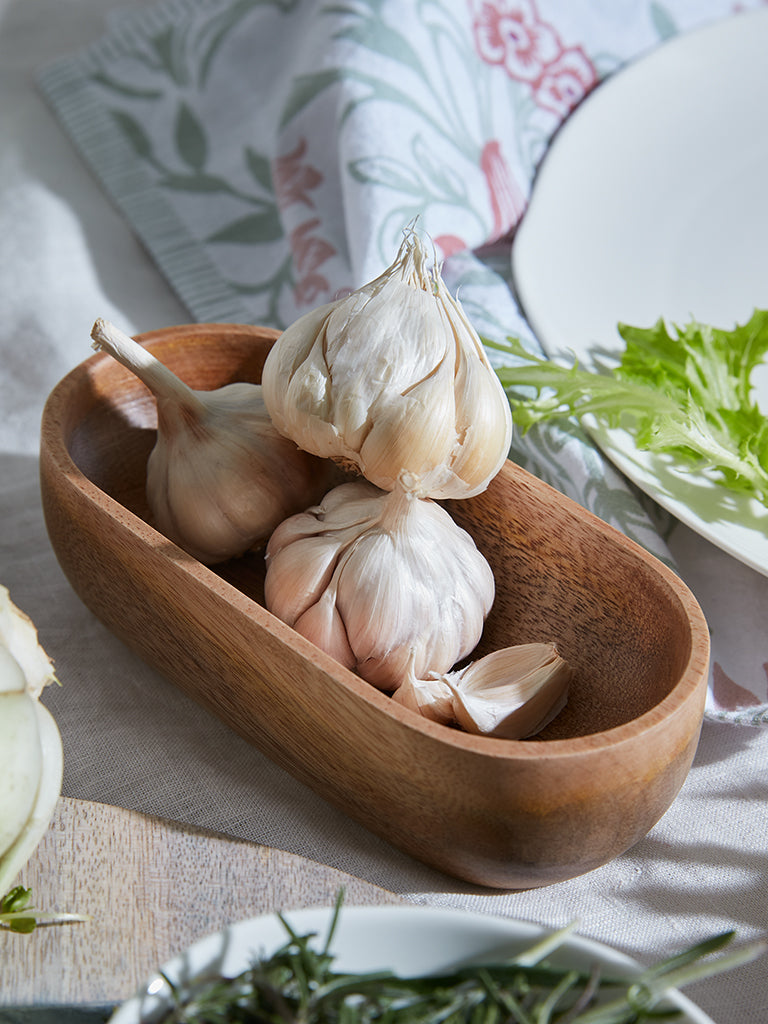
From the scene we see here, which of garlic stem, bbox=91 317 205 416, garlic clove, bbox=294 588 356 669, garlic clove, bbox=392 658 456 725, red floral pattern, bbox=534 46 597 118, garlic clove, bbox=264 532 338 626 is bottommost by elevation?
garlic clove, bbox=392 658 456 725

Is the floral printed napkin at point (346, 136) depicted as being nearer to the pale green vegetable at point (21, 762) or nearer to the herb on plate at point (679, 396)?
the herb on plate at point (679, 396)

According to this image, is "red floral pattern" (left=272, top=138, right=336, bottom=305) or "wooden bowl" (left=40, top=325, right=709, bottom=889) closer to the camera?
"wooden bowl" (left=40, top=325, right=709, bottom=889)

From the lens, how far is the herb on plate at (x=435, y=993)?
0.29 m

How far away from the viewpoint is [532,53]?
79 centimetres

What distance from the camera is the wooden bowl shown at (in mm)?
345

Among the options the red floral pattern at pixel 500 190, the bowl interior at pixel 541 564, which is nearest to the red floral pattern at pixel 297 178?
the red floral pattern at pixel 500 190

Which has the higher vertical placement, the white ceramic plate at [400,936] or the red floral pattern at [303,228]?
the red floral pattern at [303,228]

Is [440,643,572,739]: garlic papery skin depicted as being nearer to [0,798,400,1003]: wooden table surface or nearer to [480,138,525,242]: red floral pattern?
[0,798,400,1003]: wooden table surface

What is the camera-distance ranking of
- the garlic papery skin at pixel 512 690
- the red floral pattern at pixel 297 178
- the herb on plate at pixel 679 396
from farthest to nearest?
the red floral pattern at pixel 297 178 → the herb on plate at pixel 679 396 → the garlic papery skin at pixel 512 690

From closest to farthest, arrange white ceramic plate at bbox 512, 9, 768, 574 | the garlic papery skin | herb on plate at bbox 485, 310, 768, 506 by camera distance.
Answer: the garlic papery skin
herb on plate at bbox 485, 310, 768, 506
white ceramic plate at bbox 512, 9, 768, 574

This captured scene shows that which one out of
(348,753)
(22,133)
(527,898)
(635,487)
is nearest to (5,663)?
(348,753)

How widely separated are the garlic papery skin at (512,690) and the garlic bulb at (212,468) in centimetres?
13

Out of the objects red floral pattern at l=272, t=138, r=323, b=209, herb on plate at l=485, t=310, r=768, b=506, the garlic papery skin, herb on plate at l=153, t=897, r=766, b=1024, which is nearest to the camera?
herb on plate at l=153, t=897, r=766, b=1024

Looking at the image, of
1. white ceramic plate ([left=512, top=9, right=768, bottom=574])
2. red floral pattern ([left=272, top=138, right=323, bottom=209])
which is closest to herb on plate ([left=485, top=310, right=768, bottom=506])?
white ceramic plate ([left=512, top=9, right=768, bottom=574])
